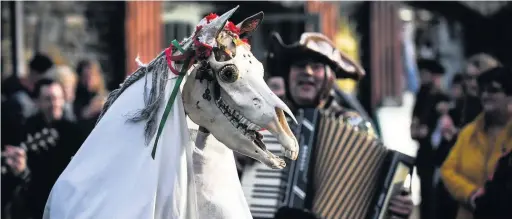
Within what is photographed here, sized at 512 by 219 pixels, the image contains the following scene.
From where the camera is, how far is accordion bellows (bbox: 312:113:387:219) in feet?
20.6

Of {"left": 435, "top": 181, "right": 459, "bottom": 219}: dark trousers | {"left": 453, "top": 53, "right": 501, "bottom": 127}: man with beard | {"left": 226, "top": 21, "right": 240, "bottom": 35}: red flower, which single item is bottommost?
{"left": 435, "top": 181, "right": 459, "bottom": 219}: dark trousers

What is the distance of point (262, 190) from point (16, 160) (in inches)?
77.9

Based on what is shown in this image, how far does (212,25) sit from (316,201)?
217 centimetres

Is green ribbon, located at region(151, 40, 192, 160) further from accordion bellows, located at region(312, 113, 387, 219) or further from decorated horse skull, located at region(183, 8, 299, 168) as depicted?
accordion bellows, located at region(312, 113, 387, 219)

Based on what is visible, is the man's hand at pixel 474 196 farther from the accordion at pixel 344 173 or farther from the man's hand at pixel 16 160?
the man's hand at pixel 16 160

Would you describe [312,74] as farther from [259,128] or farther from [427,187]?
[427,187]

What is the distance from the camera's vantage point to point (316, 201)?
6.34 m

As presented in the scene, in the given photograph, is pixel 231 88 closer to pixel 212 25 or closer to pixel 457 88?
pixel 212 25

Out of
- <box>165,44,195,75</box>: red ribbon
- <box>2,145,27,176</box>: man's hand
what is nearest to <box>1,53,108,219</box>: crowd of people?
<box>2,145,27,176</box>: man's hand

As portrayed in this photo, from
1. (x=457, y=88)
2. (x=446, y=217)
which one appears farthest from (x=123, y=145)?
(x=457, y=88)

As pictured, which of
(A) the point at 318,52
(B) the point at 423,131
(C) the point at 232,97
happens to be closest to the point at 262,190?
(A) the point at 318,52

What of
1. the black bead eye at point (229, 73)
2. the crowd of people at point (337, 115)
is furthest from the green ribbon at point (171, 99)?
the crowd of people at point (337, 115)

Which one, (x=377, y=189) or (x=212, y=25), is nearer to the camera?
(x=212, y=25)

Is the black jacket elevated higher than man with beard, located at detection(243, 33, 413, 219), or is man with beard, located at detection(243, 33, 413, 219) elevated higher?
man with beard, located at detection(243, 33, 413, 219)
